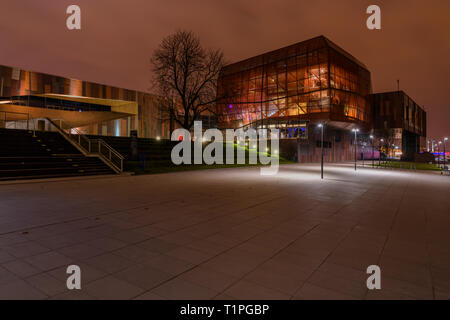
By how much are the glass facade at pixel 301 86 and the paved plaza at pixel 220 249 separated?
118 feet

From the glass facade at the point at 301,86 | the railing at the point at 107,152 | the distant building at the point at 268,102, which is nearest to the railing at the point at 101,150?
the railing at the point at 107,152

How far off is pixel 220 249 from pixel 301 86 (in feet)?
167

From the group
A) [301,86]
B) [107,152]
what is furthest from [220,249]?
[301,86]

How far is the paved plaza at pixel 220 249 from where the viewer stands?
3318 millimetres

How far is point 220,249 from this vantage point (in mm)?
4730

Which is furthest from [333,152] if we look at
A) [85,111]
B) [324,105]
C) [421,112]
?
[421,112]

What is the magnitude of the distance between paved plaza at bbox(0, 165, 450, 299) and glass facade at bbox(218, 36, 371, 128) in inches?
1418

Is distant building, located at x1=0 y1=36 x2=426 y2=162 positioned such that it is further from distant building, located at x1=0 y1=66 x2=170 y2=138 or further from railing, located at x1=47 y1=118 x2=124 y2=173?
railing, located at x1=47 y1=118 x2=124 y2=173

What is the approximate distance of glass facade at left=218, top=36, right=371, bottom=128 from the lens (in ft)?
155

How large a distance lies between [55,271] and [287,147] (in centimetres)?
4321

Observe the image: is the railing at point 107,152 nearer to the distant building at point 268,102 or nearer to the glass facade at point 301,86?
the distant building at point 268,102

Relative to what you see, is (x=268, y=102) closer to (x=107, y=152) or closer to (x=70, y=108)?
(x=70, y=108)

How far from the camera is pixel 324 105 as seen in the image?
46.8m
